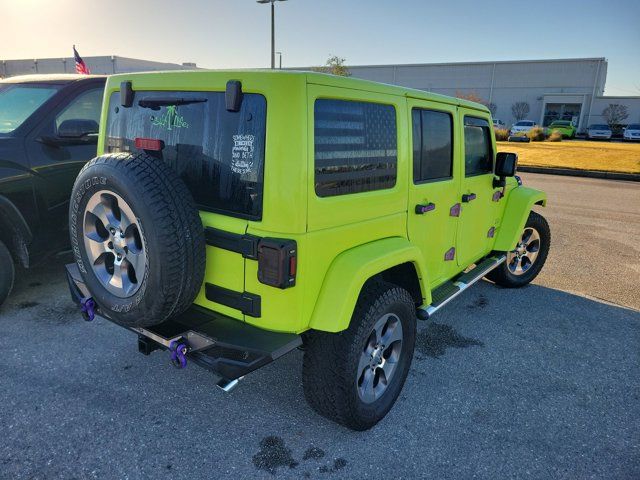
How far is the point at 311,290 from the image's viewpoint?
2.26 metres

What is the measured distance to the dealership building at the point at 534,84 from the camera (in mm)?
50812

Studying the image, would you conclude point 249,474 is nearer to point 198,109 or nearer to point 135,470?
point 135,470

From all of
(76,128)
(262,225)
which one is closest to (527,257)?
(262,225)

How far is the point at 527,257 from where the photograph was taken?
519 centimetres

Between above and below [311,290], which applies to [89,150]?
above

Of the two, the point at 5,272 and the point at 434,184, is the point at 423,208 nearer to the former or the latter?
the point at 434,184

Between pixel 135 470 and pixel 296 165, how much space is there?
180cm

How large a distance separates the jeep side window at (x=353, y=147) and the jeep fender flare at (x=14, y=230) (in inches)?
126

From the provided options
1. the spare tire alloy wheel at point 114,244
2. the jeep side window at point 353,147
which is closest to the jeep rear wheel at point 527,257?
the jeep side window at point 353,147

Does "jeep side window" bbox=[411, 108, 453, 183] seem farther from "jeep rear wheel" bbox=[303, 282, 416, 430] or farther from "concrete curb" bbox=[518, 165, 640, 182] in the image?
"concrete curb" bbox=[518, 165, 640, 182]

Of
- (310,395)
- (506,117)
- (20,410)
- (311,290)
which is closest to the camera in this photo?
(311,290)

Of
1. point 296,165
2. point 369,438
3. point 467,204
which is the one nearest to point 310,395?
point 369,438

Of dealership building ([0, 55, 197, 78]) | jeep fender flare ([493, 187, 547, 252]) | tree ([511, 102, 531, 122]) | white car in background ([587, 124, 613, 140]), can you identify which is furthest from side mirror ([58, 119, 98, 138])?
tree ([511, 102, 531, 122])

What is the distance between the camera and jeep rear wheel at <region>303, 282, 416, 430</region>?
247cm
